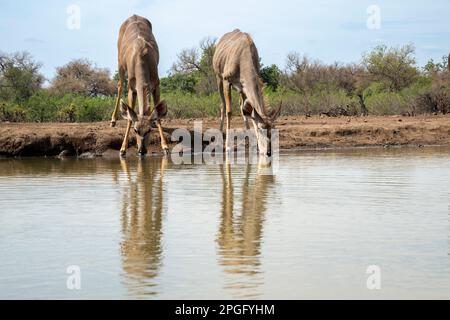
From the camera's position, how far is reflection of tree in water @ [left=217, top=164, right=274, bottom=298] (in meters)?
6.77

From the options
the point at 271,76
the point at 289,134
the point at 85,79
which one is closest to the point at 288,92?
the point at 271,76

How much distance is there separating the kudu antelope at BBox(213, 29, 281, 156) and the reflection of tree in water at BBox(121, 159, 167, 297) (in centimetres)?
267

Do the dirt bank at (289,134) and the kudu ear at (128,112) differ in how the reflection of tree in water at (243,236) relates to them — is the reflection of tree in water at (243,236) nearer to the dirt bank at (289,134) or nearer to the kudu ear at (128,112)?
the kudu ear at (128,112)

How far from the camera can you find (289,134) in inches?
834

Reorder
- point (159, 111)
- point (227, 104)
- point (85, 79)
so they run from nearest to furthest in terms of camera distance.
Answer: point (159, 111), point (227, 104), point (85, 79)

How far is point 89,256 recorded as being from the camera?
7.69 m

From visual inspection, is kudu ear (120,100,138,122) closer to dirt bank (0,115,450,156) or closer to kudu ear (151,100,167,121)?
kudu ear (151,100,167,121)

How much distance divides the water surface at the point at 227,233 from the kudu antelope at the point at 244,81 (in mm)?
2125

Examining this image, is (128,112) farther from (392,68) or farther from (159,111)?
(392,68)

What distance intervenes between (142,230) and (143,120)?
804 cm

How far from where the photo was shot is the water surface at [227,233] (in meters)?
6.66

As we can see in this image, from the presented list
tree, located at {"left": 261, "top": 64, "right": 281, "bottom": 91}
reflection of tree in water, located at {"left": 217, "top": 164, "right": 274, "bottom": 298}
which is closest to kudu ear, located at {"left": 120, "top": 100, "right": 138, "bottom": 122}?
reflection of tree in water, located at {"left": 217, "top": 164, "right": 274, "bottom": 298}
